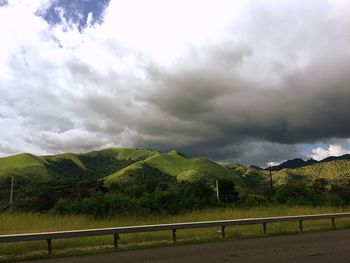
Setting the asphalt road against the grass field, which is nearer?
the asphalt road

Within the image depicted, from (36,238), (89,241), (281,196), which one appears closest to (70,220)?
(89,241)

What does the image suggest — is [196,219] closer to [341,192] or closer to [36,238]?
[36,238]

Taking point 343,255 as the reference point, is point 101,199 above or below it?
above

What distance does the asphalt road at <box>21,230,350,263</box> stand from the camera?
35.3 ft

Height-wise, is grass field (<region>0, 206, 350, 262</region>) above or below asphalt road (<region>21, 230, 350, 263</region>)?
above

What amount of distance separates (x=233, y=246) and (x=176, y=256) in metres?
2.92

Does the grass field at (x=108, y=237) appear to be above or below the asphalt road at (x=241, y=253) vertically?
above

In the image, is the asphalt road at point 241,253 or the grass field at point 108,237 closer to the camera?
the asphalt road at point 241,253

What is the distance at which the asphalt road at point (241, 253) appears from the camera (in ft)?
35.3

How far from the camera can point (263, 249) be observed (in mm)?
12750

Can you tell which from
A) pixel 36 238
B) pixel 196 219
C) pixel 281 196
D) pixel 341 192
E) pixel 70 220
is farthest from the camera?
pixel 341 192

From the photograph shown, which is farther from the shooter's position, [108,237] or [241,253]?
[108,237]

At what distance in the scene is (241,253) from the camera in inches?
470

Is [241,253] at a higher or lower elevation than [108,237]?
lower
